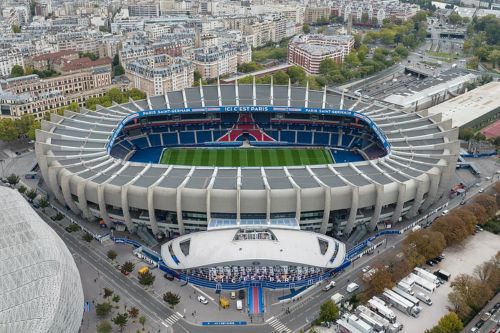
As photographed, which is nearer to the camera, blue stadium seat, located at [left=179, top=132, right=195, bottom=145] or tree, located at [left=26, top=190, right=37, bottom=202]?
tree, located at [left=26, top=190, right=37, bottom=202]

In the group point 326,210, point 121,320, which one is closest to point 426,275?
point 326,210

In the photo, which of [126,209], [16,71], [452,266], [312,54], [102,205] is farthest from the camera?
[312,54]

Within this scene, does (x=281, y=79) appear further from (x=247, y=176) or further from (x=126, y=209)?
(x=126, y=209)

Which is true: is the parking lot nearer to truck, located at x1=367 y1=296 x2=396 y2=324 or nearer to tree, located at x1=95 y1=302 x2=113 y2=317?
truck, located at x1=367 y1=296 x2=396 y2=324

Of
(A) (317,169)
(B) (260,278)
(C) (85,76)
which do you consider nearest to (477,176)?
(A) (317,169)

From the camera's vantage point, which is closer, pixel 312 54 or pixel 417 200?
pixel 417 200

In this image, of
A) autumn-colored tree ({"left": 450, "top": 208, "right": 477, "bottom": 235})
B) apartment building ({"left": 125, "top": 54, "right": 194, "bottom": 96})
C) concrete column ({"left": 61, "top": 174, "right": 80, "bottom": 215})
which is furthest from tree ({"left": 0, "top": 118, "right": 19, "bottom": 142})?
autumn-colored tree ({"left": 450, "top": 208, "right": 477, "bottom": 235})

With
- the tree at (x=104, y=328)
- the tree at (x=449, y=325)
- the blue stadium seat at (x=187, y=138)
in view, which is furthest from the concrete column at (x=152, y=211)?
the tree at (x=449, y=325)
